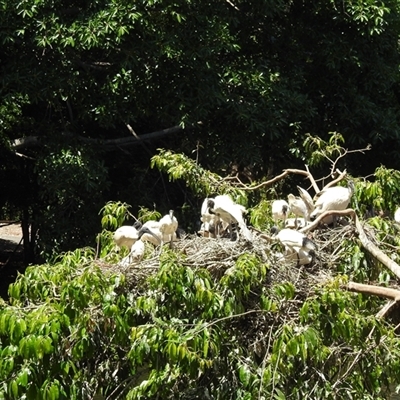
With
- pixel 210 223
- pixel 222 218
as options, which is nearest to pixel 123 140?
pixel 210 223

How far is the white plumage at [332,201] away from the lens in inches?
281

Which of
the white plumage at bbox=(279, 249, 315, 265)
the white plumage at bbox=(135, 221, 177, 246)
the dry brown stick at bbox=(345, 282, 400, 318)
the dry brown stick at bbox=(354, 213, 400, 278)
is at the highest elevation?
the white plumage at bbox=(135, 221, 177, 246)

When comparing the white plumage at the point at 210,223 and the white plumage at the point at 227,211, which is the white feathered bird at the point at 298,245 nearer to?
the white plumage at the point at 227,211

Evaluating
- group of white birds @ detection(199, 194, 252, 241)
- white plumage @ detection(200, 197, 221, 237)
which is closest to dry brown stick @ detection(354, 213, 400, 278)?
group of white birds @ detection(199, 194, 252, 241)

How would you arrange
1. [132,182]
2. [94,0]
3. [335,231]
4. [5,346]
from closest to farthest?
1. [5,346]
2. [335,231]
3. [94,0]
4. [132,182]

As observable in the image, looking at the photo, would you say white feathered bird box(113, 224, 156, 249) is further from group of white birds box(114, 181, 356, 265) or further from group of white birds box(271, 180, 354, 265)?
group of white birds box(271, 180, 354, 265)

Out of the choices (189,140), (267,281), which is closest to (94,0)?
(189,140)

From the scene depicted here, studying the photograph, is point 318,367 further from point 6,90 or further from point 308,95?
point 308,95

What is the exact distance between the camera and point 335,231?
23.1 feet

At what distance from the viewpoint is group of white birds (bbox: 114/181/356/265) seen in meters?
A: 6.39

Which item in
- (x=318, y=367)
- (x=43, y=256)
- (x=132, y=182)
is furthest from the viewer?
(x=132, y=182)

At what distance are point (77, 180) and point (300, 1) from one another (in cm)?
423

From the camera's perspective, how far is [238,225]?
6.73 meters

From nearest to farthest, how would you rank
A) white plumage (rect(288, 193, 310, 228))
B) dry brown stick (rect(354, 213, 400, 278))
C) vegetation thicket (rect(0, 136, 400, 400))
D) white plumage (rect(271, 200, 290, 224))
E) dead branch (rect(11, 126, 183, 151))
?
vegetation thicket (rect(0, 136, 400, 400)) → dry brown stick (rect(354, 213, 400, 278)) → white plumage (rect(288, 193, 310, 228)) → white plumage (rect(271, 200, 290, 224)) → dead branch (rect(11, 126, 183, 151))
